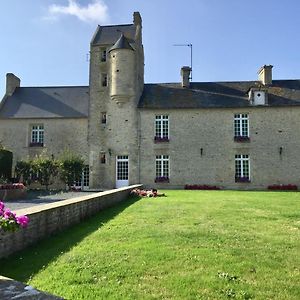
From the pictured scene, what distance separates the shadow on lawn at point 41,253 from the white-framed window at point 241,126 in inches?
737

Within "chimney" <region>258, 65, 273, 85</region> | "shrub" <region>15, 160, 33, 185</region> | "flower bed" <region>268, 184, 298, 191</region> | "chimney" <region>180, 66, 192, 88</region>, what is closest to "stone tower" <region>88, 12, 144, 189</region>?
"chimney" <region>180, 66, 192, 88</region>

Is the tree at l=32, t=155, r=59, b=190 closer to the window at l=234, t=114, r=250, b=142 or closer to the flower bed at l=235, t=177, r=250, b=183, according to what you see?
the flower bed at l=235, t=177, r=250, b=183

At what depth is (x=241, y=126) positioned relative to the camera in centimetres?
2594

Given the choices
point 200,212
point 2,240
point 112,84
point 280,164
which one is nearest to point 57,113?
point 112,84

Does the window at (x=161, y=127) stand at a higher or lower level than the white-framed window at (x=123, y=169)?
higher

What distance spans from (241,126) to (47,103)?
14043 mm

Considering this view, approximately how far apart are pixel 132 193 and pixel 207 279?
1336 cm

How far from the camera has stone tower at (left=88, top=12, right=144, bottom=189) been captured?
86.2 ft

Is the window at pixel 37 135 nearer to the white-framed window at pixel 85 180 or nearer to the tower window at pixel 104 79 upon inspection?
the white-framed window at pixel 85 180

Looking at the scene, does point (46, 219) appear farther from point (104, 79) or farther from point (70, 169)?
point (104, 79)

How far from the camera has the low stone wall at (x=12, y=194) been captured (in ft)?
49.0

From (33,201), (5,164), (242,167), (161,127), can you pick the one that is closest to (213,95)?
(161,127)

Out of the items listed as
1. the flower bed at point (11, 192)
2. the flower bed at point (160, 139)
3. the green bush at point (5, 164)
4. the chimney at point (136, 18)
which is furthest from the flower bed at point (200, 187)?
the chimney at point (136, 18)

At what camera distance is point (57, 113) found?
28.0 m
